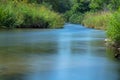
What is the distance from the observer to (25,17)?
171ft

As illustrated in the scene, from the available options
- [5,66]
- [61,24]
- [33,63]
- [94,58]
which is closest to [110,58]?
[94,58]

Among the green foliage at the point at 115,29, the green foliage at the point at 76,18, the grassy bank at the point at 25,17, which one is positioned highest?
the green foliage at the point at 115,29

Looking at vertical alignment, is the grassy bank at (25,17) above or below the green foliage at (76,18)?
above

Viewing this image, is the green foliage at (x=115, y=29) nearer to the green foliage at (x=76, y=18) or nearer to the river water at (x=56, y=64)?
the river water at (x=56, y=64)

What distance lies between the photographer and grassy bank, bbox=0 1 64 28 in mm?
47875

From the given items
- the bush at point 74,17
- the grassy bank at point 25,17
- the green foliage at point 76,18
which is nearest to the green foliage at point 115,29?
the grassy bank at point 25,17

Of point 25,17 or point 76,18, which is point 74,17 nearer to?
point 76,18

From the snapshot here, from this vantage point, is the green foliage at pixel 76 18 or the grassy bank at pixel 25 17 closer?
the grassy bank at pixel 25 17

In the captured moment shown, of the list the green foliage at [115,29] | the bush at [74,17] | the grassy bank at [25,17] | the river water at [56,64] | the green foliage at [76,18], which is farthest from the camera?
the bush at [74,17]

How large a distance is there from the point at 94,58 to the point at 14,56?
4.36m

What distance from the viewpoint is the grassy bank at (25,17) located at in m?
47.9

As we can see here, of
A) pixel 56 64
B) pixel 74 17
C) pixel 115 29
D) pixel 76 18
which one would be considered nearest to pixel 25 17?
pixel 115 29

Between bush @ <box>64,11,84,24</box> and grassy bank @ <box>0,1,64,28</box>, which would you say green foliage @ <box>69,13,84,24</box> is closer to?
bush @ <box>64,11,84,24</box>

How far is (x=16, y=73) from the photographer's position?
15250mm
